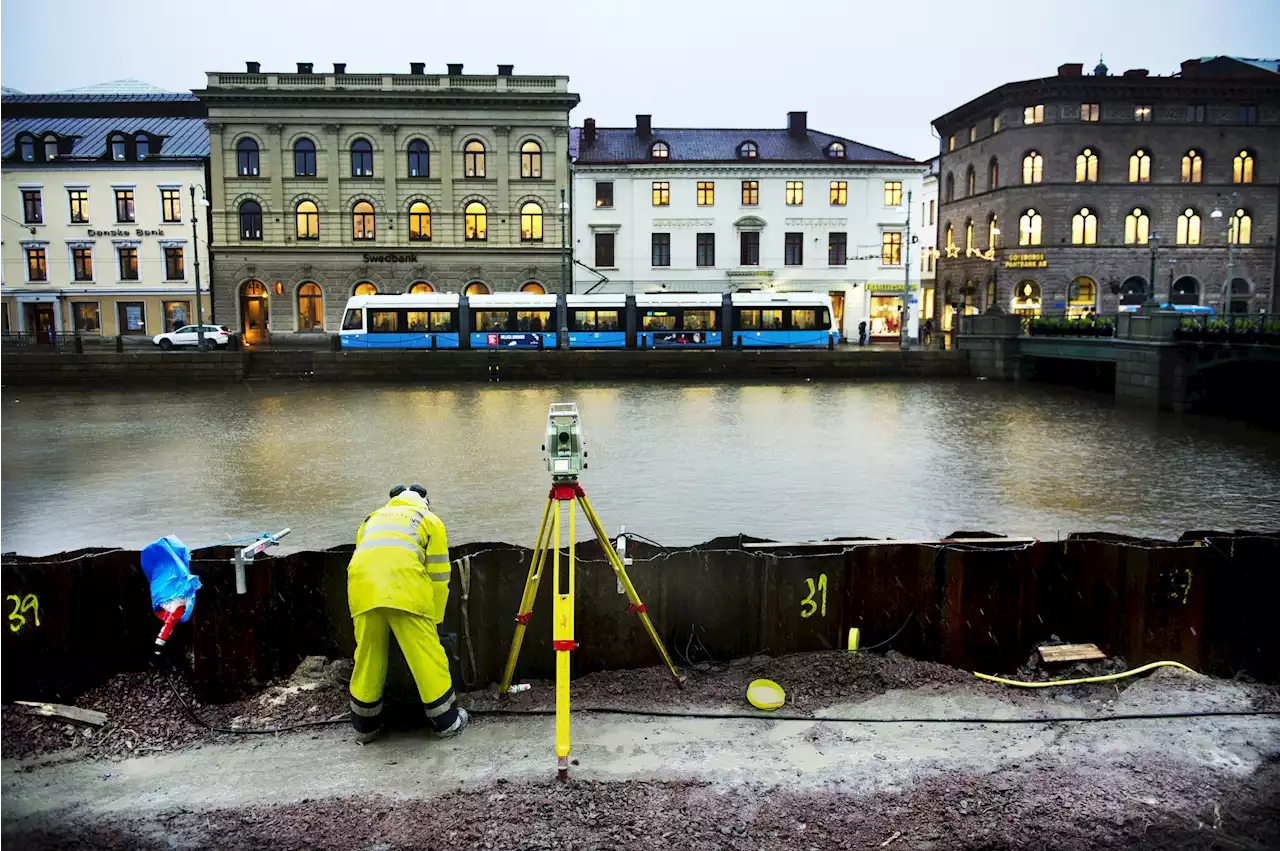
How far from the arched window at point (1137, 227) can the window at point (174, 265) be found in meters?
57.8

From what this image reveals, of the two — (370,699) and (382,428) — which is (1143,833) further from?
(382,428)

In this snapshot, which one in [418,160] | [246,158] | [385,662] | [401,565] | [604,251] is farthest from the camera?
[604,251]

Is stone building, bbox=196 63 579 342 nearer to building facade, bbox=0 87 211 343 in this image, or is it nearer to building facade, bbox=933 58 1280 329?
building facade, bbox=0 87 211 343

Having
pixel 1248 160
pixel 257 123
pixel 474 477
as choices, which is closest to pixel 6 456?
pixel 474 477

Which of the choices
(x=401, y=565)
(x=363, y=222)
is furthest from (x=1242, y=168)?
(x=401, y=565)

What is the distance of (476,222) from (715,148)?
15.6 meters

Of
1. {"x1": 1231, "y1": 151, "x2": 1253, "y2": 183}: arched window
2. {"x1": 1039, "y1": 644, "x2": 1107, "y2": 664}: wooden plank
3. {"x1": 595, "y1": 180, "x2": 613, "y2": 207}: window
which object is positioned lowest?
{"x1": 1039, "y1": 644, "x2": 1107, "y2": 664}: wooden plank

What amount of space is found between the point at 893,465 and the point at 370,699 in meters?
14.9

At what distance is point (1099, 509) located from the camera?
50.0 ft

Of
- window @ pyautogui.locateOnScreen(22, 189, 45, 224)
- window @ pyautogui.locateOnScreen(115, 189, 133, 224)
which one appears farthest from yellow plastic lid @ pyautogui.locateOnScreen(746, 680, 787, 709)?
window @ pyautogui.locateOnScreen(22, 189, 45, 224)

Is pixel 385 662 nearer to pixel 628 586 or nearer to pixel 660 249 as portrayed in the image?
pixel 628 586

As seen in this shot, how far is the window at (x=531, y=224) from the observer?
187 ft

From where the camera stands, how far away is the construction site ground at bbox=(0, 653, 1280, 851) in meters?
5.30

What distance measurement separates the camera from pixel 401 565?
6254 millimetres
